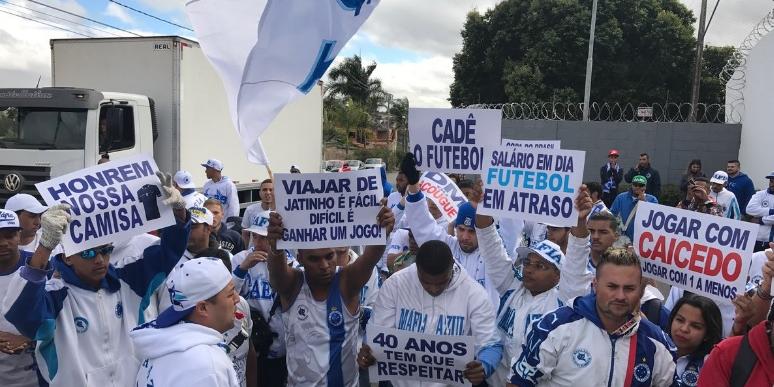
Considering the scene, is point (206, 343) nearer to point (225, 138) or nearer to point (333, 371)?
point (333, 371)

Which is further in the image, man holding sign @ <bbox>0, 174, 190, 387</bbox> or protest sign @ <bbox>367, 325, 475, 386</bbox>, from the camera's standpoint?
protest sign @ <bbox>367, 325, 475, 386</bbox>

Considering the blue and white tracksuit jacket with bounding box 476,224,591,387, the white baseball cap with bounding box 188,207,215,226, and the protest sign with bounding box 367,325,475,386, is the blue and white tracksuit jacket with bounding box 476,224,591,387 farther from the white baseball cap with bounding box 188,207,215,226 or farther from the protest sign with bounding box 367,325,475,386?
the white baseball cap with bounding box 188,207,215,226

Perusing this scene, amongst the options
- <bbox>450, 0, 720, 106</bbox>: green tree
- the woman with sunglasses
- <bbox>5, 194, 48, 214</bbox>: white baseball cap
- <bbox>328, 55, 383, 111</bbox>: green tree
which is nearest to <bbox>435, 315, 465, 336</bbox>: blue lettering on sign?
the woman with sunglasses

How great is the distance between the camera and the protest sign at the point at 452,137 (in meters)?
4.46

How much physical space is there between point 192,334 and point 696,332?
2704 millimetres

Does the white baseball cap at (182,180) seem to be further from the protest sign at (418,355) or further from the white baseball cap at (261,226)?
the protest sign at (418,355)

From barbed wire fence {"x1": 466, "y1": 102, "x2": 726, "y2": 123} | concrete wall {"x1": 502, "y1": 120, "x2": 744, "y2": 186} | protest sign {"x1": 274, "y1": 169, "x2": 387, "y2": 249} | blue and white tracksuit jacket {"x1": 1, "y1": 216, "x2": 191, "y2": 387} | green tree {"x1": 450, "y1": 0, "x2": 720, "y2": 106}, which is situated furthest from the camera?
green tree {"x1": 450, "y1": 0, "x2": 720, "y2": 106}

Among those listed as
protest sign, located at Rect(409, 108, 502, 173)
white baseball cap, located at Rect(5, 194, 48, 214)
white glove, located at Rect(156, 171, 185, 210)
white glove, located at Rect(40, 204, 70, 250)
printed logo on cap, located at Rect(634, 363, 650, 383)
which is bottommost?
printed logo on cap, located at Rect(634, 363, 650, 383)

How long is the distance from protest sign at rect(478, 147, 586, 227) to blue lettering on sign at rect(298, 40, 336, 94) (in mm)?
1305

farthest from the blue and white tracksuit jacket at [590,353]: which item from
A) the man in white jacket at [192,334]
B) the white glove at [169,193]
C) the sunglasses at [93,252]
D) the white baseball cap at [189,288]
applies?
the sunglasses at [93,252]

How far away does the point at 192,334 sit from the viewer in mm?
2412

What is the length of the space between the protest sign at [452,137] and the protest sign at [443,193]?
1.44m

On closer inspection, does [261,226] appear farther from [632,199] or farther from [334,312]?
[632,199]

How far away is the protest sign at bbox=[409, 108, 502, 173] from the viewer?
4.46 m
